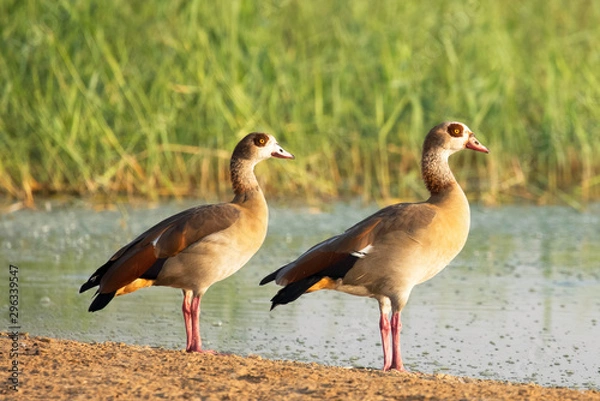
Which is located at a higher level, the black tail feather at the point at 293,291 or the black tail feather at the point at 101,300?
the black tail feather at the point at 293,291

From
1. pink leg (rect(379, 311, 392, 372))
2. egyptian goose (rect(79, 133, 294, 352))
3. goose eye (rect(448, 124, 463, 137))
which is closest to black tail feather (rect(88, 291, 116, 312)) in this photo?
egyptian goose (rect(79, 133, 294, 352))

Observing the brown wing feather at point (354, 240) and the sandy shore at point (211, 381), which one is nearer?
the sandy shore at point (211, 381)

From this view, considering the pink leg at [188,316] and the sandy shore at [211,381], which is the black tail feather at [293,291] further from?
the pink leg at [188,316]

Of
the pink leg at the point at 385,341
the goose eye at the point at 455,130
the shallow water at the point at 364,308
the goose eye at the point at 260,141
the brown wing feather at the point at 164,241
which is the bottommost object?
the shallow water at the point at 364,308

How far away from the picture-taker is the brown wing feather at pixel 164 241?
634cm

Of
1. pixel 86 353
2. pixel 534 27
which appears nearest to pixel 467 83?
pixel 534 27

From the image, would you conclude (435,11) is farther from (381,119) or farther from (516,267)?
(516,267)

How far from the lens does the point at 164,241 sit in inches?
257

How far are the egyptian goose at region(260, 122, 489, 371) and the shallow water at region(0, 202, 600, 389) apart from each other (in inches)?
14.5

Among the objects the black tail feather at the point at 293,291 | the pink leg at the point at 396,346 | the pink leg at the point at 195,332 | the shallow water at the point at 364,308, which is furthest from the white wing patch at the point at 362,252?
the pink leg at the point at 195,332

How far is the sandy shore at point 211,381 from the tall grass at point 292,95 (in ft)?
20.3

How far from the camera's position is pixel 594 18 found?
45.8 ft

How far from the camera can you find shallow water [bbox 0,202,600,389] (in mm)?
6461

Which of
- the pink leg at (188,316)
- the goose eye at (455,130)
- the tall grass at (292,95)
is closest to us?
the pink leg at (188,316)
